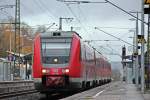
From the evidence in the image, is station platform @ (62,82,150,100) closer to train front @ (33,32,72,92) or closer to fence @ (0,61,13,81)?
train front @ (33,32,72,92)

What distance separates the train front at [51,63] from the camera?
91.0ft

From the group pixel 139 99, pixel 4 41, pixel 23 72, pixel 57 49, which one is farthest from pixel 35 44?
pixel 4 41

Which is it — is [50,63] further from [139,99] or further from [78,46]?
[139,99]

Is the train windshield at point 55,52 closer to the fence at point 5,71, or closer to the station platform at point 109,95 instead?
the station platform at point 109,95

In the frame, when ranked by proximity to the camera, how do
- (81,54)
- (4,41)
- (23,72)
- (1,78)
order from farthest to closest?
(4,41)
(23,72)
(1,78)
(81,54)

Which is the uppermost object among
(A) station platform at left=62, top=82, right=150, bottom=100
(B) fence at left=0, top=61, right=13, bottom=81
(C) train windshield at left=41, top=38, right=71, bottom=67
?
(C) train windshield at left=41, top=38, right=71, bottom=67

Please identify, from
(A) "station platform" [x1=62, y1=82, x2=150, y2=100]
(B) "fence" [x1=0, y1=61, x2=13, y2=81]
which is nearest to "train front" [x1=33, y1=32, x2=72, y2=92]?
(A) "station platform" [x1=62, y1=82, x2=150, y2=100]

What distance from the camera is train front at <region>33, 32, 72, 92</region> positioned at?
2773cm

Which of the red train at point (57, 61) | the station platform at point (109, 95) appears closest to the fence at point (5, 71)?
the station platform at point (109, 95)

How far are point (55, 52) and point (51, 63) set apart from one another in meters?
0.72

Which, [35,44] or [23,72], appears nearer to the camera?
[35,44]

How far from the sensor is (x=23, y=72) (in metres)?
77.0

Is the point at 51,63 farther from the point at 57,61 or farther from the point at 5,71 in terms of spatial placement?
the point at 5,71

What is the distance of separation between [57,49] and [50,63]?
3.16 feet
